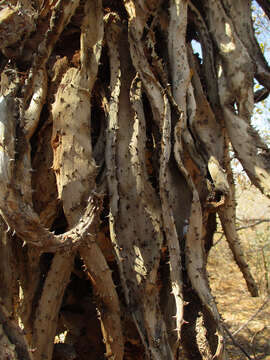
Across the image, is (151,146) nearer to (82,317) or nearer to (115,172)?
(115,172)

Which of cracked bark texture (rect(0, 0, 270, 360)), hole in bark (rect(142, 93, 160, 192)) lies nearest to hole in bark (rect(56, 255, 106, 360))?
cracked bark texture (rect(0, 0, 270, 360))

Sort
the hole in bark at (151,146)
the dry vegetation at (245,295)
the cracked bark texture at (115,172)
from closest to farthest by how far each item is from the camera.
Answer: the cracked bark texture at (115,172) → the hole in bark at (151,146) → the dry vegetation at (245,295)

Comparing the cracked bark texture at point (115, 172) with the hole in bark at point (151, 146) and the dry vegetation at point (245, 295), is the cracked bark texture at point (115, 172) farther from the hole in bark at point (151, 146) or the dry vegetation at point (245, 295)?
the dry vegetation at point (245, 295)

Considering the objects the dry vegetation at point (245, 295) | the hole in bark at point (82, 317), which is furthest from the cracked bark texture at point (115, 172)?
the dry vegetation at point (245, 295)

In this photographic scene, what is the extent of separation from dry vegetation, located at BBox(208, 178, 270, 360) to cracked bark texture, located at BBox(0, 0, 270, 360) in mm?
1448

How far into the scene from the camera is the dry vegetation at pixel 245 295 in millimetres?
3967

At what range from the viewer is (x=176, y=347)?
6.28ft

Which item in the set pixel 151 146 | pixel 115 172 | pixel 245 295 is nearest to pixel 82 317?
pixel 115 172

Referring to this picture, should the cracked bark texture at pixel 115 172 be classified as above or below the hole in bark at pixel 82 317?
above

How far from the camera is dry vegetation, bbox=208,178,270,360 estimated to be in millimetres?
3967

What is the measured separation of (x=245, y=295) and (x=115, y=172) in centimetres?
397

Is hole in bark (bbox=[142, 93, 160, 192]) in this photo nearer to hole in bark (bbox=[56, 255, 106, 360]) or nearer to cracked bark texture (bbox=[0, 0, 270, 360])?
cracked bark texture (bbox=[0, 0, 270, 360])

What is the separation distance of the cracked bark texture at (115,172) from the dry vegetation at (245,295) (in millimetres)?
1448

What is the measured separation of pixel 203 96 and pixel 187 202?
2.35 feet
